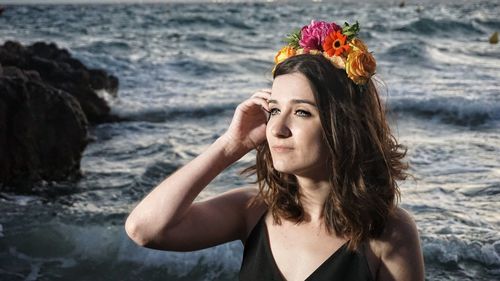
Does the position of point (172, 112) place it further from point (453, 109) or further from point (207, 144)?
point (453, 109)

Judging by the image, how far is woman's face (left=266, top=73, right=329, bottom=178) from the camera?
2.44 m

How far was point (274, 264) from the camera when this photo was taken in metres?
2.59

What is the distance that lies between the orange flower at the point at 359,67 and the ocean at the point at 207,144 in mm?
161

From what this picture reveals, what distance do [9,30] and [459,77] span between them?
26.3m

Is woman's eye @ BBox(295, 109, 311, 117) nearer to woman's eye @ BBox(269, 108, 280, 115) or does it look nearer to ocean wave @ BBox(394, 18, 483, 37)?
woman's eye @ BBox(269, 108, 280, 115)

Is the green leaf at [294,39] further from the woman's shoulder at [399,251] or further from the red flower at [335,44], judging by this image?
the woman's shoulder at [399,251]

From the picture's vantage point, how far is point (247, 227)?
2.76 metres

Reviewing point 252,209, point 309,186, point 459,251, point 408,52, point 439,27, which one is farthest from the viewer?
point 439,27

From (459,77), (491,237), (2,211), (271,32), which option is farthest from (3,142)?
(271,32)

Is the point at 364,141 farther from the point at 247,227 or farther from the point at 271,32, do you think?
the point at 271,32

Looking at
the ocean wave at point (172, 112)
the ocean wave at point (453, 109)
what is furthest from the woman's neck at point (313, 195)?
the ocean wave at point (172, 112)

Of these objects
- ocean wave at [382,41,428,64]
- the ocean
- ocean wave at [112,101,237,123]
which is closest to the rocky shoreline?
the ocean

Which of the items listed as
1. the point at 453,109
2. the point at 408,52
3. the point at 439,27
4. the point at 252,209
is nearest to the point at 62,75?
the point at 453,109

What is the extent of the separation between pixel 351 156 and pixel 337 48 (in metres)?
0.38
